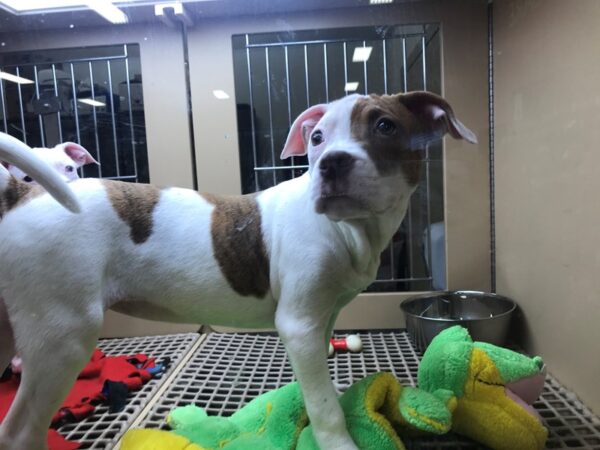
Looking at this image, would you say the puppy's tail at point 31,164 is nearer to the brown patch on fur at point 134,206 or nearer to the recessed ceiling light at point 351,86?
the brown patch on fur at point 134,206

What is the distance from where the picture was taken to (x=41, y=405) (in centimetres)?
69

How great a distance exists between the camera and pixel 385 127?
2.39 feet

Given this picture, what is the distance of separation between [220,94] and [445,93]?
513 mm

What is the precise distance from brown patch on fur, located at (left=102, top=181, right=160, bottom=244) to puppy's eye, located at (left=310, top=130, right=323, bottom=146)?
0.28m

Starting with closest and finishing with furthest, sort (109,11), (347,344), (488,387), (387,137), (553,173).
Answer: (387,137) < (488,387) < (109,11) < (553,173) < (347,344)

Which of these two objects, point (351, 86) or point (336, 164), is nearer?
point (336, 164)

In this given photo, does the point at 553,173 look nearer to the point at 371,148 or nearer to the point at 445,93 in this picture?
the point at 445,93

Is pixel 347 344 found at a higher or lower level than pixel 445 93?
lower

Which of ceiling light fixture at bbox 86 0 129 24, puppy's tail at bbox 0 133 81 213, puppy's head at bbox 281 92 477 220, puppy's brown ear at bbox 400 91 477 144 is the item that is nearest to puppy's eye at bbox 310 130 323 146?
puppy's head at bbox 281 92 477 220

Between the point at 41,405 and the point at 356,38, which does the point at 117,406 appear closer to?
the point at 41,405

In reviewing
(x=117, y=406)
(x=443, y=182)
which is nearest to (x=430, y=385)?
(x=443, y=182)

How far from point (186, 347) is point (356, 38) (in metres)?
0.87

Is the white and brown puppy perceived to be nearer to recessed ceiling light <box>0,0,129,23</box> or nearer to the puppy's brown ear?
the puppy's brown ear

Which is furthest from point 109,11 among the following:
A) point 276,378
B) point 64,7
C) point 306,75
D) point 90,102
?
point 276,378
